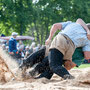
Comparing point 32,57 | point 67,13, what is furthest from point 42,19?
point 32,57

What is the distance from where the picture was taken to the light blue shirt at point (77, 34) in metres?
5.27

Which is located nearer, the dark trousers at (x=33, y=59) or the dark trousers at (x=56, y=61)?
the dark trousers at (x=56, y=61)

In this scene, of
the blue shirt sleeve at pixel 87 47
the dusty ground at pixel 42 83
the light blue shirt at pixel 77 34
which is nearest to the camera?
the dusty ground at pixel 42 83

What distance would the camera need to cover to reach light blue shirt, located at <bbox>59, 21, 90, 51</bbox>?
5.27 m

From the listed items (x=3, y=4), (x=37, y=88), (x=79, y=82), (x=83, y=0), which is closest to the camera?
(x=37, y=88)

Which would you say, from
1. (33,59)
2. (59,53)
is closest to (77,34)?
(59,53)

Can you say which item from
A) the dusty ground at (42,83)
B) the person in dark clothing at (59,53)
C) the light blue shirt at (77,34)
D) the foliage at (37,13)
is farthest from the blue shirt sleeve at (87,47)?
the foliage at (37,13)

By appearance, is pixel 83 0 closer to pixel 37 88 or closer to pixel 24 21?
pixel 24 21

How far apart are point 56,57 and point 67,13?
30.9 meters

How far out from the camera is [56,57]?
5.17 m

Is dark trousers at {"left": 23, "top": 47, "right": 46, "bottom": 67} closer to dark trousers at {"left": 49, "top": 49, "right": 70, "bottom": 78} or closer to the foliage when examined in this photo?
dark trousers at {"left": 49, "top": 49, "right": 70, "bottom": 78}

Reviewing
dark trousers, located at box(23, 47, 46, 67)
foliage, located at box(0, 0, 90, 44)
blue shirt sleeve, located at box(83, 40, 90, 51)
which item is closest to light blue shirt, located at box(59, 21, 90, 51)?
blue shirt sleeve, located at box(83, 40, 90, 51)

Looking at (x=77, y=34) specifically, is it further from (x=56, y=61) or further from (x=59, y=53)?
(x=56, y=61)

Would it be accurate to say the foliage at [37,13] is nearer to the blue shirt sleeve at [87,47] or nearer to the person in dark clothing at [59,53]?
the blue shirt sleeve at [87,47]
